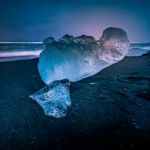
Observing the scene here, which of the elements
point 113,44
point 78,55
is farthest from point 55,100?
point 113,44

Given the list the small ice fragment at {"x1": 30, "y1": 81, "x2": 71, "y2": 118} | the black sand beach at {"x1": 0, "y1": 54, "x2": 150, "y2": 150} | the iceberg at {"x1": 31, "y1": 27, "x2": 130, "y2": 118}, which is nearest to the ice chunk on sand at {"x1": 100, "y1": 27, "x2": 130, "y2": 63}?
the iceberg at {"x1": 31, "y1": 27, "x2": 130, "y2": 118}

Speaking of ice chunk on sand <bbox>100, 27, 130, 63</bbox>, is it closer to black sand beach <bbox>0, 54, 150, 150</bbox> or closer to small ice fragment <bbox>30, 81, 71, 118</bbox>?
black sand beach <bbox>0, 54, 150, 150</bbox>

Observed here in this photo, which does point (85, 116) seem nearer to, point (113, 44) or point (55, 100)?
point (55, 100)

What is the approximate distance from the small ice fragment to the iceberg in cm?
4

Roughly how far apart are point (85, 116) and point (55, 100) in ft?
1.80

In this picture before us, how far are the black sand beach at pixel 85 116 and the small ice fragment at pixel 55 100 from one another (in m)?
0.10

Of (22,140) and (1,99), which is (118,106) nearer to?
(22,140)

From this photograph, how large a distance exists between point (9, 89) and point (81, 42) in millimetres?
2042

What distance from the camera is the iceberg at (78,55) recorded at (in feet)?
15.6

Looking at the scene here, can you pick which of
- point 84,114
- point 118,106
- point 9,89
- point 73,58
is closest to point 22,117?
point 84,114

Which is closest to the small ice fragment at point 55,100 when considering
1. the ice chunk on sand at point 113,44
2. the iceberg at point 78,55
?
the iceberg at point 78,55

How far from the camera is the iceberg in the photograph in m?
4.74

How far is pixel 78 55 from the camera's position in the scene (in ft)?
16.8

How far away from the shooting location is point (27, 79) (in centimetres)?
528
